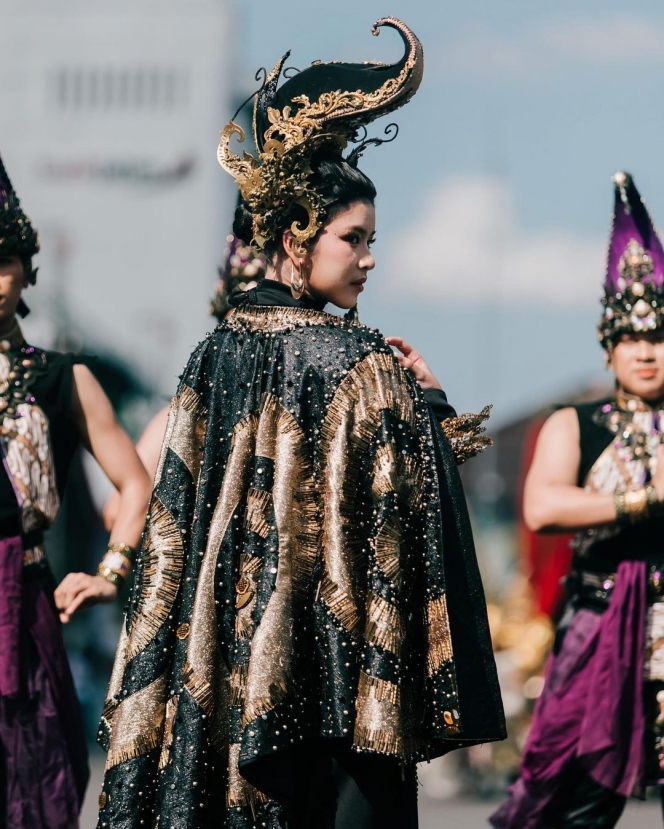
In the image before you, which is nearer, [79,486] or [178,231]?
[79,486]

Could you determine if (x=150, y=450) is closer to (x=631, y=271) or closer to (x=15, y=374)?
(x=15, y=374)

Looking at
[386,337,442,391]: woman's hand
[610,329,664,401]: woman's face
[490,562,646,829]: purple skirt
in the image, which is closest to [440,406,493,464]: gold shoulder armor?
[386,337,442,391]: woman's hand

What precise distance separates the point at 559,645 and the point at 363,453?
2.33m

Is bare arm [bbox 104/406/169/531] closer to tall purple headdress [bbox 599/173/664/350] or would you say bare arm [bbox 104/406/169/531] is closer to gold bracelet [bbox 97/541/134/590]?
gold bracelet [bbox 97/541/134/590]

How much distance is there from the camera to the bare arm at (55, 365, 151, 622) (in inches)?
208

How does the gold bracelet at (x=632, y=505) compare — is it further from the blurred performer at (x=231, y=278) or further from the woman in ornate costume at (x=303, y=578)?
the woman in ornate costume at (x=303, y=578)

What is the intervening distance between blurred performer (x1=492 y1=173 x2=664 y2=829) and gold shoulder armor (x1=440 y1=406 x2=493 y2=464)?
1.65 metres

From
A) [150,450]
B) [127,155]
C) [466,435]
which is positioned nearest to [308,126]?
[466,435]

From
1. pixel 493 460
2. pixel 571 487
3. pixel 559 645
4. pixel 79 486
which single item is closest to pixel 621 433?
pixel 571 487

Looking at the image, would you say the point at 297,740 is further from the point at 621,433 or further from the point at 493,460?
the point at 493,460

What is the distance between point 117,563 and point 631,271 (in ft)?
6.49

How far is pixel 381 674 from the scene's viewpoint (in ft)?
11.9

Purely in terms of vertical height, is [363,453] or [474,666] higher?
[363,453]

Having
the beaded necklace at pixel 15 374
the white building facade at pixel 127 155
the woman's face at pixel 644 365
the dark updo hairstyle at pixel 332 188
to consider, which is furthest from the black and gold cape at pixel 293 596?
the white building facade at pixel 127 155
